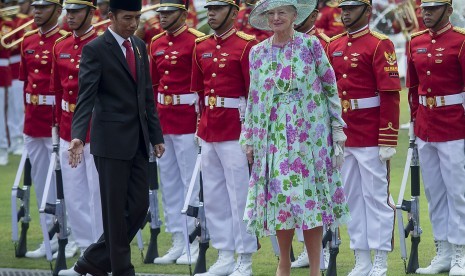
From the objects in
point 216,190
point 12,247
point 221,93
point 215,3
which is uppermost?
point 215,3

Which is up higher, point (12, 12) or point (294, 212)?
point (12, 12)

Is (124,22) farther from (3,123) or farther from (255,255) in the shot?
(3,123)

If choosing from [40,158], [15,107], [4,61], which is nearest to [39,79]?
[40,158]

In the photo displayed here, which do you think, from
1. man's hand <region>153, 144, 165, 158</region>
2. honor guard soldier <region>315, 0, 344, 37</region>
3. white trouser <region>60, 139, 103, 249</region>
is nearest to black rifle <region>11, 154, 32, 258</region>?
white trouser <region>60, 139, 103, 249</region>

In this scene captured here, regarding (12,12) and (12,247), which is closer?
(12,247)

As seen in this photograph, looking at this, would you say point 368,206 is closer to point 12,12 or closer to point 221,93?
point 221,93

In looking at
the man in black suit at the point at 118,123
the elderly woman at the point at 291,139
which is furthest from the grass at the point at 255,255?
the elderly woman at the point at 291,139

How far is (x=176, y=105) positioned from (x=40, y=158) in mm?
1343

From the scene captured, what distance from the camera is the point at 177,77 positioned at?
34.0 ft

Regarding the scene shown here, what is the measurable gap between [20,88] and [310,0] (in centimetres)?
1024

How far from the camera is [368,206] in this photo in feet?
30.6

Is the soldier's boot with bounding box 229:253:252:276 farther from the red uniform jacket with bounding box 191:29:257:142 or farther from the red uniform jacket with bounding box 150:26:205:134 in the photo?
the red uniform jacket with bounding box 150:26:205:134

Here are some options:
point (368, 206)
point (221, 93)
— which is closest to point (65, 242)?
point (221, 93)

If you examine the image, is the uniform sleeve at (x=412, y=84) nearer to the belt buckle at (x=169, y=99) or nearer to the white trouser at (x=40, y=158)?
the belt buckle at (x=169, y=99)
